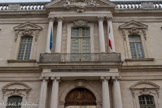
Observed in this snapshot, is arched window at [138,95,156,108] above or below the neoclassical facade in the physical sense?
below

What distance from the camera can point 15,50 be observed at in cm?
1395

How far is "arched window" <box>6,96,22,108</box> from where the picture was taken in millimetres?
11945

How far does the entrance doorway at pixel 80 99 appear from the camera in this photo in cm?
1212

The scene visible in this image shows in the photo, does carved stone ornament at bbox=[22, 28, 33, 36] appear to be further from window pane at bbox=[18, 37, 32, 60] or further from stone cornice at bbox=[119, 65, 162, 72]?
stone cornice at bbox=[119, 65, 162, 72]

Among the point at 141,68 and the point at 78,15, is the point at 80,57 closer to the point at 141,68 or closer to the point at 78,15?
the point at 78,15

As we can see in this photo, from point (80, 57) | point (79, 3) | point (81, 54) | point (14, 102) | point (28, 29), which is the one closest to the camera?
point (14, 102)

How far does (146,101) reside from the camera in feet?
39.2

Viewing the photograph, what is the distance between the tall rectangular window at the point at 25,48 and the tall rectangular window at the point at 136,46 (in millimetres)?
7927

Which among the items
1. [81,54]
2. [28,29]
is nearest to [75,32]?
[81,54]

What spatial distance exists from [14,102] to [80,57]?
5.29m

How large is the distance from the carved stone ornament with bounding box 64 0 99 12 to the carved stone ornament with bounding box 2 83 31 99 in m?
7.06

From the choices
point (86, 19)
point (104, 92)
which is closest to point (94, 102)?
point (104, 92)

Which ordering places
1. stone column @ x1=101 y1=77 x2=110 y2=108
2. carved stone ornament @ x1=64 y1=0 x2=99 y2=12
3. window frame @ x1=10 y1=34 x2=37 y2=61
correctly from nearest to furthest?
stone column @ x1=101 y1=77 x2=110 y2=108, window frame @ x1=10 y1=34 x2=37 y2=61, carved stone ornament @ x1=64 y1=0 x2=99 y2=12

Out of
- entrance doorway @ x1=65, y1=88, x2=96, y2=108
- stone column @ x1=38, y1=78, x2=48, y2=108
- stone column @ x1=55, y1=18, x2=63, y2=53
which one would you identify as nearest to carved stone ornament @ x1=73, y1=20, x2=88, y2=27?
stone column @ x1=55, y1=18, x2=63, y2=53
